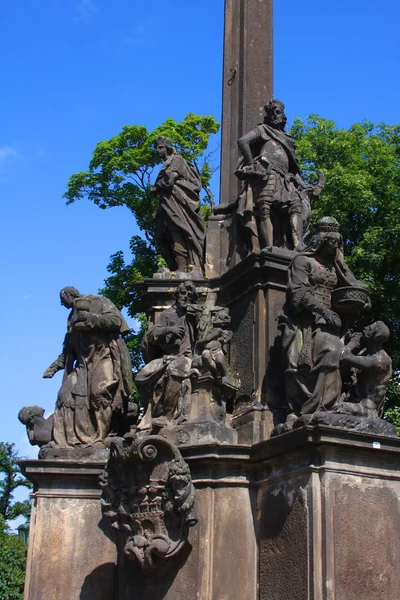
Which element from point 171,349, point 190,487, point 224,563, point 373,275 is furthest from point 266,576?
point 373,275

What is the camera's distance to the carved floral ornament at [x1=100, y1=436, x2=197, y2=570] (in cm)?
784

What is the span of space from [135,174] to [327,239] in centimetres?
1523

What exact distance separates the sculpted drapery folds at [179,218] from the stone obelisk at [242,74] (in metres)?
0.51

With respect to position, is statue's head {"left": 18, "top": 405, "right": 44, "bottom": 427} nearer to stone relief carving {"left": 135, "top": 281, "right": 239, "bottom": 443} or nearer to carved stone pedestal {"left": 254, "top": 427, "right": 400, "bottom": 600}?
stone relief carving {"left": 135, "top": 281, "right": 239, "bottom": 443}

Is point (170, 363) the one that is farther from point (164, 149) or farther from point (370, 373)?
point (164, 149)

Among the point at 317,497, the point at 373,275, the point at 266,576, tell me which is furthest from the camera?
the point at 373,275

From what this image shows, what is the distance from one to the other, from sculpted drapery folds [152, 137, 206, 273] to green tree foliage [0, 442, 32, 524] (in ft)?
109

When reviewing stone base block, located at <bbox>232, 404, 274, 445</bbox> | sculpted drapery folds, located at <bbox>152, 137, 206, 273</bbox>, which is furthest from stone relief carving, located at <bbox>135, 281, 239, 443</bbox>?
sculpted drapery folds, located at <bbox>152, 137, 206, 273</bbox>

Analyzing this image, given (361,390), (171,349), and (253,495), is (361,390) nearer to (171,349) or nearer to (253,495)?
(253,495)

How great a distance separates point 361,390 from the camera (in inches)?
321

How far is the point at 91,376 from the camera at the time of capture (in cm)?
993

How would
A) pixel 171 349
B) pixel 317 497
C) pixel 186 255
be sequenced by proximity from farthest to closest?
pixel 186 255
pixel 171 349
pixel 317 497

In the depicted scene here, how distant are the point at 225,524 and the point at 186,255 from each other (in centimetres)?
356

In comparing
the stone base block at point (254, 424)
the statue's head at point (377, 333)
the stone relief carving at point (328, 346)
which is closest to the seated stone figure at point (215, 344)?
the stone base block at point (254, 424)
